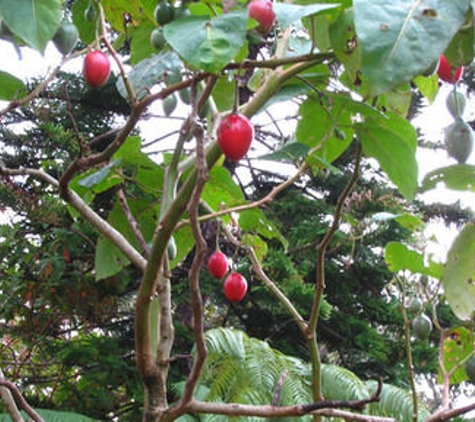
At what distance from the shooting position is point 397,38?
47 centimetres

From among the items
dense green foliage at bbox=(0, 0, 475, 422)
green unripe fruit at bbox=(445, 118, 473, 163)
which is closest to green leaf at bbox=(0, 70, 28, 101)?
dense green foliage at bbox=(0, 0, 475, 422)

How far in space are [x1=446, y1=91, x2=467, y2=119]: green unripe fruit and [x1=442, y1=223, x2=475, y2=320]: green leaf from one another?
0.25 metres

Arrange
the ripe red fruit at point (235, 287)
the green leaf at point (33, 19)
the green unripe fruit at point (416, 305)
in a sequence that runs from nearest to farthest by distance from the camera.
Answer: the green leaf at point (33, 19) < the green unripe fruit at point (416, 305) < the ripe red fruit at point (235, 287)

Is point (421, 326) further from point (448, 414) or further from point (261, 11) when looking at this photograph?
point (261, 11)

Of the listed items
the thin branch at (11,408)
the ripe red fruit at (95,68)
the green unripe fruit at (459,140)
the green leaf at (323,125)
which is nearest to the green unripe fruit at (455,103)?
the green unripe fruit at (459,140)

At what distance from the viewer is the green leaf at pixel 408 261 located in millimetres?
1187

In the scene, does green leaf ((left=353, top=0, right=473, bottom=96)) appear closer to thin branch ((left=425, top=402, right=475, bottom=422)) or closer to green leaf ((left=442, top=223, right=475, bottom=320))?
thin branch ((left=425, top=402, right=475, bottom=422))

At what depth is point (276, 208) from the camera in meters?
4.03

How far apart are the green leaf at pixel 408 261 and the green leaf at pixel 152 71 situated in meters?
0.62

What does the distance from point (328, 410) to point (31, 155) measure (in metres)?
3.48

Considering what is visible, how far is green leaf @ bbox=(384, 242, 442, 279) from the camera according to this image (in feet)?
3.89

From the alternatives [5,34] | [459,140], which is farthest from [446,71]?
[5,34]

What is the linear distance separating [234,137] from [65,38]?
0.35 metres

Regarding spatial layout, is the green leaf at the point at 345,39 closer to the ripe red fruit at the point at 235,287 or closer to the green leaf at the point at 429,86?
the green leaf at the point at 429,86
